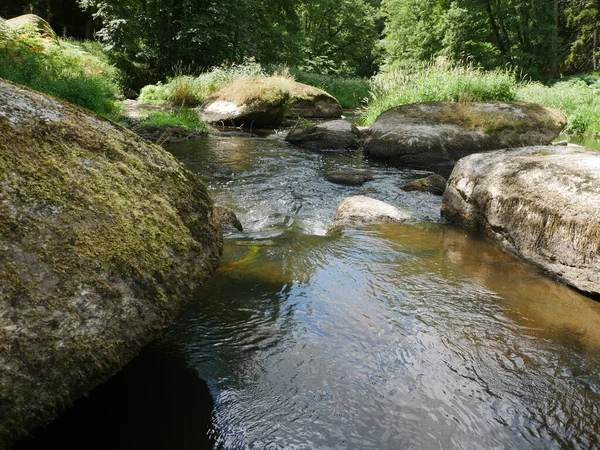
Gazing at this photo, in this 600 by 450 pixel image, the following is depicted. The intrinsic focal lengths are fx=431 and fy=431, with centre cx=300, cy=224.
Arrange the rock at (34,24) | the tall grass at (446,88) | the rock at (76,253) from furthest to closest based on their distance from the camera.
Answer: the rock at (34,24), the tall grass at (446,88), the rock at (76,253)

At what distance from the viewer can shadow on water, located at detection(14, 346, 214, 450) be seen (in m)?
2.04

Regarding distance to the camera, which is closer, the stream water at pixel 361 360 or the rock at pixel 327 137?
the stream water at pixel 361 360

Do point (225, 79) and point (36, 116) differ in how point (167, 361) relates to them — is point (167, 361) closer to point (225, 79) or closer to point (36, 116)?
point (36, 116)

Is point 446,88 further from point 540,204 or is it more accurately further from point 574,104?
point 540,204

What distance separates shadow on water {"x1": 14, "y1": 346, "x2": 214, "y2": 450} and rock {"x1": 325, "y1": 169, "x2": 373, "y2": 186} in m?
5.57

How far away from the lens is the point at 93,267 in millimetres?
1914

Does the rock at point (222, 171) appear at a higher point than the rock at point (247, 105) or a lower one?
lower

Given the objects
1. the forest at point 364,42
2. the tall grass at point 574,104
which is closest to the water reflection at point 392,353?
the forest at point 364,42

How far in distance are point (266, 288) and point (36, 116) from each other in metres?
2.14

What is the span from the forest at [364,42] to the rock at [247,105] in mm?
3059

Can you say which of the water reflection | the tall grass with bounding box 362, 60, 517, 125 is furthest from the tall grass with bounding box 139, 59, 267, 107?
the water reflection

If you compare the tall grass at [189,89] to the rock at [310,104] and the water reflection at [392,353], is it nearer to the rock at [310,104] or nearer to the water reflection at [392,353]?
the rock at [310,104]

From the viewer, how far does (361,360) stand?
2811 millimetres

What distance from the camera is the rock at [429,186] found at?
728 cm
